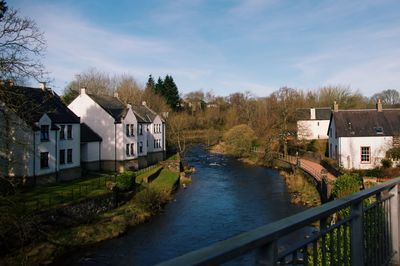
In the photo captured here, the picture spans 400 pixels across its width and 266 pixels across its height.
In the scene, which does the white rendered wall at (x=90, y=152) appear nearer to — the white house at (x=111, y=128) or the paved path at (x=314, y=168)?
the white house at (x=111, y=128)

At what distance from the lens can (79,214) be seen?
2486cm

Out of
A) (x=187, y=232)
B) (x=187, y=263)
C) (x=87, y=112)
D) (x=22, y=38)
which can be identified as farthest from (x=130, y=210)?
(x=187, y=263)

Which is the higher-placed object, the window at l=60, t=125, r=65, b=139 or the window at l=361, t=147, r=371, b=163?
the window at l=60, t=125, r=65, b=139

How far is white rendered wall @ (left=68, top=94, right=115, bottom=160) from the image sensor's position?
142 ft

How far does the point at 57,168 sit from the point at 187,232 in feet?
50.5

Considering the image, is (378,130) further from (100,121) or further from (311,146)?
(100,121)

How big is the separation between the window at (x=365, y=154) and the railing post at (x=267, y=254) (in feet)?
126

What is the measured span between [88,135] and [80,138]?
6.70 ft

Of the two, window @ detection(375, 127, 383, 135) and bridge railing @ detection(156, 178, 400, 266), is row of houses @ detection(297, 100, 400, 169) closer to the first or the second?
window @ detection(375, 127, 383, 135)

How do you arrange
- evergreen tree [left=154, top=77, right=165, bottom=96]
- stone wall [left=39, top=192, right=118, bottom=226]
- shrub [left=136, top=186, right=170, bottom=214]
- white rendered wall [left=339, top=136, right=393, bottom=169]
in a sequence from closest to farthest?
stone wall [left=39, top=192, right=118, bottom=226], shrub [left=136, top=186, right=170, bottom=214], white rendered wall [left=339, top=136, right=393, bottom=169], evergreen tree [left=154, top=77, right=165, bottom=96]

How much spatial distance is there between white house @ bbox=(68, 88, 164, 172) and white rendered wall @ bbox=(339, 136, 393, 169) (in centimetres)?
2314

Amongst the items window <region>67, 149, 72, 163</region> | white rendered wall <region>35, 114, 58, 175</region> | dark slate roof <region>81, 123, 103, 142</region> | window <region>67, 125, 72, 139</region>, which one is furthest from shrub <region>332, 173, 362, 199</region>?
dark slate roof <region>81, 123, 103, 142</region>

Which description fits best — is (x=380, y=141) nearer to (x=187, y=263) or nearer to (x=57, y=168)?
(x=57, y=168)

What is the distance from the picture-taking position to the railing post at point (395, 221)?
5879 millimetres
